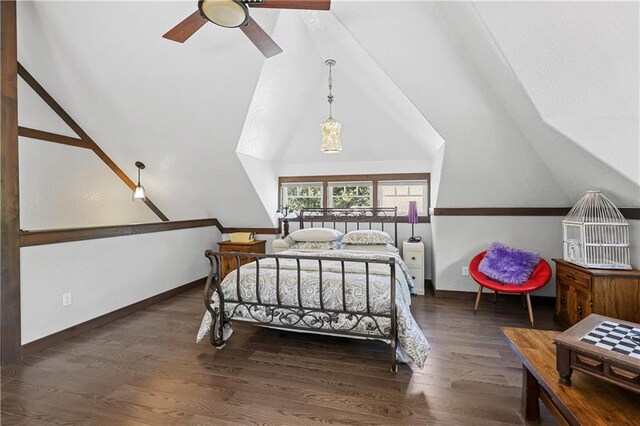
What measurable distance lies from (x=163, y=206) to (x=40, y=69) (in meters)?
2.42

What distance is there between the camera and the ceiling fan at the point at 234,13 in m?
1.73

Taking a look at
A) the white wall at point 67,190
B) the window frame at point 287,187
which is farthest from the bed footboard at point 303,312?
the white wall at point 67,190

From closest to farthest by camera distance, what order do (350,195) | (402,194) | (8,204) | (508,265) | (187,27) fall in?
(187,27) < (8,204) < (508,265) < (402,194) < (350,195)

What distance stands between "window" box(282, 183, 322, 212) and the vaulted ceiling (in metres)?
0.26

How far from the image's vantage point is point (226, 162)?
406cm

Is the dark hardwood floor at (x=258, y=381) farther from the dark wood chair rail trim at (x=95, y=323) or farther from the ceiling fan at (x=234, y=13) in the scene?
the ceiling fan at (x=234, y=13)

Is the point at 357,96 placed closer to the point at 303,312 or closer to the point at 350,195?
the point at 350,195

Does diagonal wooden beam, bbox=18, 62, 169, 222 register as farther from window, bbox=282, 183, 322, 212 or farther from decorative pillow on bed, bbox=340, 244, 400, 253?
decorative pillow on bed, bbox=340, 244, 400, 253

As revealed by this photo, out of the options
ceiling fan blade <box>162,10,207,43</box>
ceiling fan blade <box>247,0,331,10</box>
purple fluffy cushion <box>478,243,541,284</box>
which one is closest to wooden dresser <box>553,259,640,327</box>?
purple fluffy cushion <box>478,243,541,284</box>

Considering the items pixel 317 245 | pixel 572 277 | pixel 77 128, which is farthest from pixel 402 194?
pixel 77 128

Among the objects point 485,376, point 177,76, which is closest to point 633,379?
point 485,376

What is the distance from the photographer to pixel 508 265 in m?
3.34

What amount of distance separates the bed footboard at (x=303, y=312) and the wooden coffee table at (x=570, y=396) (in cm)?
84

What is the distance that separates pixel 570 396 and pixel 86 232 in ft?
13.3
